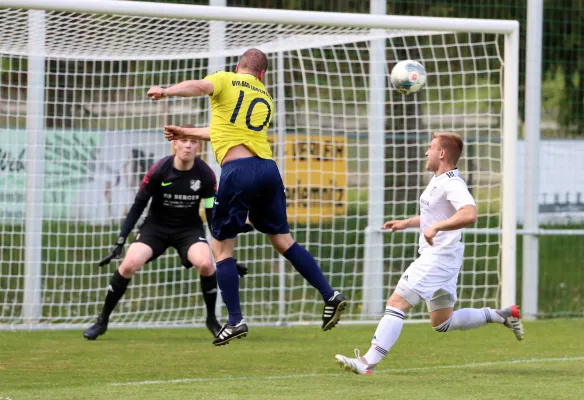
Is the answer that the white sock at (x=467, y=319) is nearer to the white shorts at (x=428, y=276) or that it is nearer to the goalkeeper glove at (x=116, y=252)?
the white shorts at (x=428, y=276)

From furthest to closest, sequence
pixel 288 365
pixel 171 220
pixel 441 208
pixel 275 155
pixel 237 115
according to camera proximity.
A: pixel 275 155 < pixel 171 220 < pixel 288 365 < pixel 237 115 < pixel 441 208

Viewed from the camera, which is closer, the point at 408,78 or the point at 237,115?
the point at 237,115

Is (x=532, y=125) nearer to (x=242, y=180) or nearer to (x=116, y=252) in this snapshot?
(x=116, y=252)

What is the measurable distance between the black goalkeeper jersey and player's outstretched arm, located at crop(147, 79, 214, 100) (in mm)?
2598

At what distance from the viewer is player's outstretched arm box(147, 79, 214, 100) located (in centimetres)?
664

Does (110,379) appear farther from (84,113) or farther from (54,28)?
(84,113)

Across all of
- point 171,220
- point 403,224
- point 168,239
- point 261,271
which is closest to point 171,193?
point 171,220

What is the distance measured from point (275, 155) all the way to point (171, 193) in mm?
2444

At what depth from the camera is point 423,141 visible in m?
12.3

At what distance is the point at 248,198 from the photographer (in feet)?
23.6

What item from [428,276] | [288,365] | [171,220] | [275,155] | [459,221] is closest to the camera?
[459,221]

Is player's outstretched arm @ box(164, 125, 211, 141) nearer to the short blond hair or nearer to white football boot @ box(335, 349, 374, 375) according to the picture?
the short blond hair

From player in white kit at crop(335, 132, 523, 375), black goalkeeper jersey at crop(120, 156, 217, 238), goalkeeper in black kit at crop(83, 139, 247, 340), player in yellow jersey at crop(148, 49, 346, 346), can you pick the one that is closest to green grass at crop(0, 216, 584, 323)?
goalkeeper in black kit at crop(83, 139, 247, 340)

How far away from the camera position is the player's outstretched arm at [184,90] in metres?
6.64
